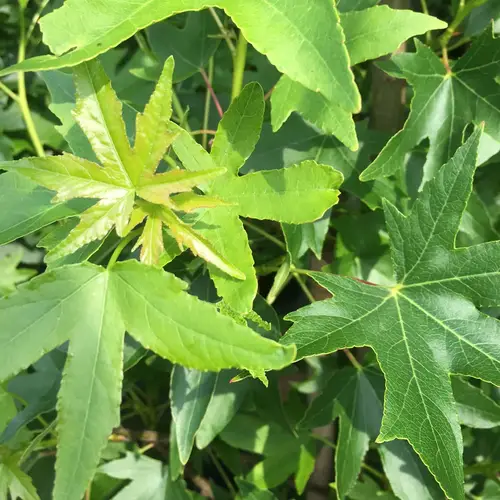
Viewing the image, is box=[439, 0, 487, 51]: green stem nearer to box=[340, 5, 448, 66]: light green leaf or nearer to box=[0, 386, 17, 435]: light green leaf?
box=[340, 5, 448, 66]: light green leaf

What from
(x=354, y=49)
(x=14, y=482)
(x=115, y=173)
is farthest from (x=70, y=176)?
(x=14, y=482)

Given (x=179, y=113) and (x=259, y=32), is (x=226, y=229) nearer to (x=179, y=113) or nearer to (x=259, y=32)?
(x=259, y=32)

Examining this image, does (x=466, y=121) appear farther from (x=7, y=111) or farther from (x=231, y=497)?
(x=7, y=111)

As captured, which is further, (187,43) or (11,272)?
(11,272)

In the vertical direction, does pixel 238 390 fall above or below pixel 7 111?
below

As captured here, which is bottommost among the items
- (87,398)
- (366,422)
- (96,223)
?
(366,422)

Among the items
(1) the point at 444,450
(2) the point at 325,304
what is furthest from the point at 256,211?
(1) the point at 444,450

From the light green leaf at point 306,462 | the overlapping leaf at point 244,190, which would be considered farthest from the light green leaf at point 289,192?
the light green leaf at point 306,462
